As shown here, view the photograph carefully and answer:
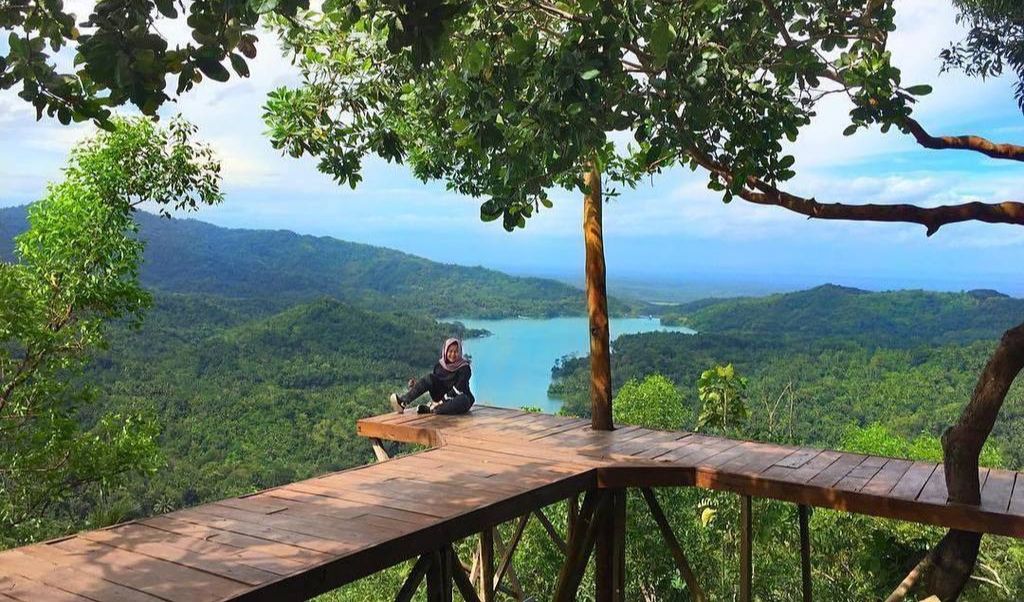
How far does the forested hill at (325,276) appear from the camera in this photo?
21578 mm

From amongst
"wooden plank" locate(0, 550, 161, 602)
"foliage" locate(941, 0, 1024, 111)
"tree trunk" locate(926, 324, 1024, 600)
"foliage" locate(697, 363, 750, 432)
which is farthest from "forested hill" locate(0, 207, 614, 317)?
"wooden plank" locate(0, 550, 161, 602)

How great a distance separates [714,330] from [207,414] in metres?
10.6

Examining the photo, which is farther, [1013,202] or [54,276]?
[54,276]

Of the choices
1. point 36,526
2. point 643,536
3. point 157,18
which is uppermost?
point 157,18

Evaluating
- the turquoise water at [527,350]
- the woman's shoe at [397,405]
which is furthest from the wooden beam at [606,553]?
the turquoise water at [527,350]

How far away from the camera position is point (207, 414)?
15.0 meters

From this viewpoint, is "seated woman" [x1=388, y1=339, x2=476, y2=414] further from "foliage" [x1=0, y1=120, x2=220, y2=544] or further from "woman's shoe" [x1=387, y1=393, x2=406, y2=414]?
"foliage" [x1=0, y1=120, x2=220, y2=544]

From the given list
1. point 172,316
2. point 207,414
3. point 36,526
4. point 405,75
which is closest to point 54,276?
point 36,526

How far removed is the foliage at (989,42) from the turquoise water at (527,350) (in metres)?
11.2

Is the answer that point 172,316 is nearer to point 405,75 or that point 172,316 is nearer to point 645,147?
point 405,75

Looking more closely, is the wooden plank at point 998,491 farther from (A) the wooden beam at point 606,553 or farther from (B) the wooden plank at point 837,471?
(A) the wooden beam at point 606,553

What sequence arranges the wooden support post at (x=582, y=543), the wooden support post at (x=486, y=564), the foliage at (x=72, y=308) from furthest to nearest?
the foliage at (x=72, y=308)
the wooden support post at (x=486, y=564)
the wooden support post at (x=582, y=543)

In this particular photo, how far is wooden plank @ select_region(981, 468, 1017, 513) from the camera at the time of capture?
124 inches

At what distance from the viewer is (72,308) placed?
223 inches
